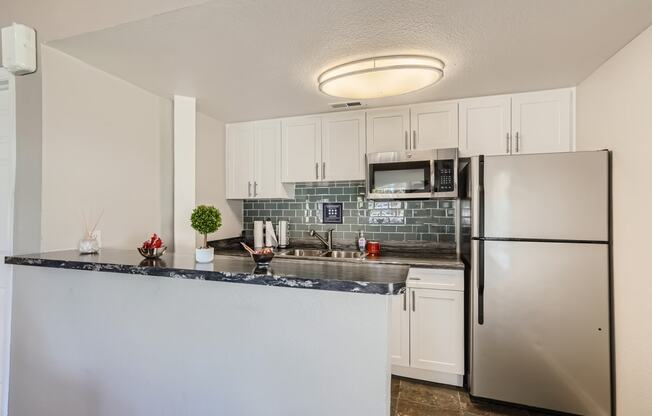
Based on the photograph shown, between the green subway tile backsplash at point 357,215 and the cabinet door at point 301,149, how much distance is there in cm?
25

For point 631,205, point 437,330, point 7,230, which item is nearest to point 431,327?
point 437,330

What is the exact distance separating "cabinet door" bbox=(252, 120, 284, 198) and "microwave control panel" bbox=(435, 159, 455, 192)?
153 cm

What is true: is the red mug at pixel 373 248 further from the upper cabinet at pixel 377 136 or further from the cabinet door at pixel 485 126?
the cabinet door at pixel 485 126

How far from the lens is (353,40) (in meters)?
1.66

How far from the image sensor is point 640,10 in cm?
142

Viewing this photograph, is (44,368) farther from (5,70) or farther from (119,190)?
(5,70)

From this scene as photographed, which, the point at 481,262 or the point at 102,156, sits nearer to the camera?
the point at 102,156

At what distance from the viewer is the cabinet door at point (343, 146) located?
2893mm

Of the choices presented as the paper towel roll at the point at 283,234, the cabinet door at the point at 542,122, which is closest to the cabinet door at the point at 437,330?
the cabinet door at the point at 542,122

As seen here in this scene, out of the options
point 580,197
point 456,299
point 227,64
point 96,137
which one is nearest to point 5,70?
point 96,137

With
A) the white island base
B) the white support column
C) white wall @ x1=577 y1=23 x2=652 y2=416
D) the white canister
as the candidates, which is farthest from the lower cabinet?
the white support column

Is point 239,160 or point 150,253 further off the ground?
point 239,160

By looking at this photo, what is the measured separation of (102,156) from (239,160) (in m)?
1.42

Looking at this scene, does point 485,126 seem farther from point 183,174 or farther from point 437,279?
point 183,174
